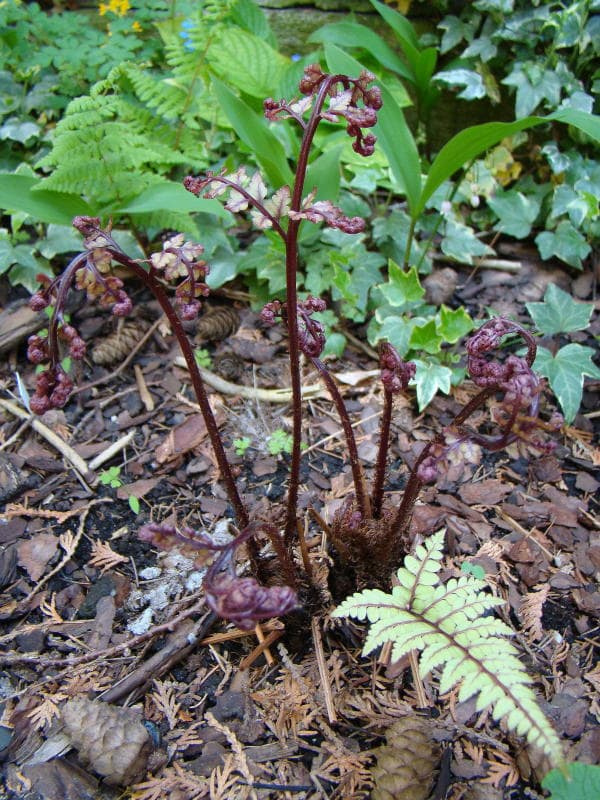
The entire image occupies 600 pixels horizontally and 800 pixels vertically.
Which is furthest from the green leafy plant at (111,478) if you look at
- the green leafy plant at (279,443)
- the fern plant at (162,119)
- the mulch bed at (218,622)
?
the fern plant at (162,119)

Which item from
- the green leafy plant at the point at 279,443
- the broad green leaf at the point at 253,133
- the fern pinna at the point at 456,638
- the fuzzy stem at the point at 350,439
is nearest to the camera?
the fern pinna at the point at 456,638

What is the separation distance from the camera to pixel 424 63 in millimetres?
2951

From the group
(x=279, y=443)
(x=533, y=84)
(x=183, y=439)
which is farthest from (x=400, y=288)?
(x=533, y=84)

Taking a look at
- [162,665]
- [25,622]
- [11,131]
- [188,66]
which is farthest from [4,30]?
[162,665]

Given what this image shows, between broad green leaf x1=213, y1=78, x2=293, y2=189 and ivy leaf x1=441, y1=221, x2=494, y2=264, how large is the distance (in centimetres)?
79

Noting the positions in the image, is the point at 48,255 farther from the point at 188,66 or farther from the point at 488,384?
the point at 488,384

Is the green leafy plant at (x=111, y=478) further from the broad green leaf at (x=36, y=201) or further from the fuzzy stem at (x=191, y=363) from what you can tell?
the broad green leaf at (x=36, y=201)

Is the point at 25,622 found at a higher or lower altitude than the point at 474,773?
higher

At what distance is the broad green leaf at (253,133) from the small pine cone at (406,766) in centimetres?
181

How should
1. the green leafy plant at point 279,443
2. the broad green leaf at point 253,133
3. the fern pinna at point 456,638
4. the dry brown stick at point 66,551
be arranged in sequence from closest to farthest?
the fern pinna at point 456,638
the dry brown stick at point 66,551
the green leafy plant at point 279,443
the broad green leaf at point 253,133

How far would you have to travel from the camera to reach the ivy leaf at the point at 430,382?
232 centimetres

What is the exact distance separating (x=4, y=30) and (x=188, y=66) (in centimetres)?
97

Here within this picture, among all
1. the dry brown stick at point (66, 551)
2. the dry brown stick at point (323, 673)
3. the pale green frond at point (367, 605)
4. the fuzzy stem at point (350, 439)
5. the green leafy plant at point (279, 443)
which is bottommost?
the dry brown stick at point (323, 673)

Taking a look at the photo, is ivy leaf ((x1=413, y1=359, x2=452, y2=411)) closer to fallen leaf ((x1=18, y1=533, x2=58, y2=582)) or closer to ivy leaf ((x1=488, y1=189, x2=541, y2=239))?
ivy leaf ((x1=488, y1=189, x2=541, y2=239))
